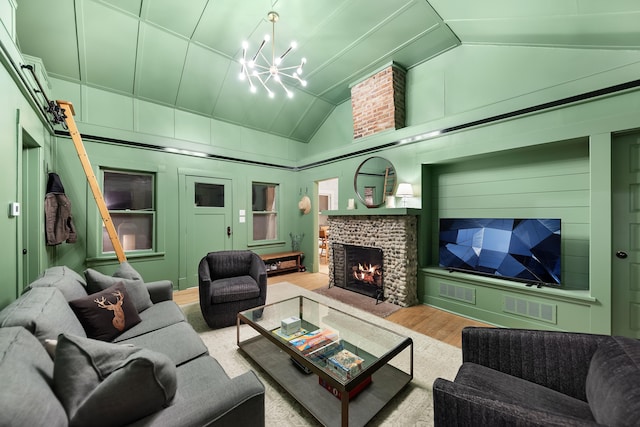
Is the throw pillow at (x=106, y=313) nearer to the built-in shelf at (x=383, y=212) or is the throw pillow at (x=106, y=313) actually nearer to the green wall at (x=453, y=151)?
the green wall at (x=453, y=151)

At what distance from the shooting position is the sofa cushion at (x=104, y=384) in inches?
35.8

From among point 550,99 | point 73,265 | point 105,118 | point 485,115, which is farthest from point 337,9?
point 73,265

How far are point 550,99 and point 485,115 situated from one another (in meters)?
0.60

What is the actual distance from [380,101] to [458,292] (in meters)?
3.18

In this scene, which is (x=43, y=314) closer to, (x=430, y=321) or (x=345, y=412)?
(x=345, y=412)

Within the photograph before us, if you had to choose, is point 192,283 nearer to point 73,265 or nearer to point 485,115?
point 73,265

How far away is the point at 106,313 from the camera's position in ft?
6.18

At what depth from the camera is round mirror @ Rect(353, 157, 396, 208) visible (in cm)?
414

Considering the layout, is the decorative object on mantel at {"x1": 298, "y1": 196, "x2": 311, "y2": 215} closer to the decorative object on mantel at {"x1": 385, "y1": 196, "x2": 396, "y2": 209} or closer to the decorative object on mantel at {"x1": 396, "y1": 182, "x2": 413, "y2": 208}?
the decorative object on mantel at {"x1": 385, "y1": 196, "x2": 396, "y2": 209}

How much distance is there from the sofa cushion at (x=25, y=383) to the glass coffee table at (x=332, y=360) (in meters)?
1.23

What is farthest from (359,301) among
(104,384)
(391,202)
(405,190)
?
(104,384)

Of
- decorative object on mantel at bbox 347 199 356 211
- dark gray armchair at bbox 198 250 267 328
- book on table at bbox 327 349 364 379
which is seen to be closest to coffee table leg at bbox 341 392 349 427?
book on table at bbox 327 349 364 379

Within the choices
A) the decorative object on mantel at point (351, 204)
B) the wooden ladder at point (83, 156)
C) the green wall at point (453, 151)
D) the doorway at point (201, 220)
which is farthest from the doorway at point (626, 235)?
the wooden ladder at point (83, 156)

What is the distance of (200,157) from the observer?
475 centimetres
